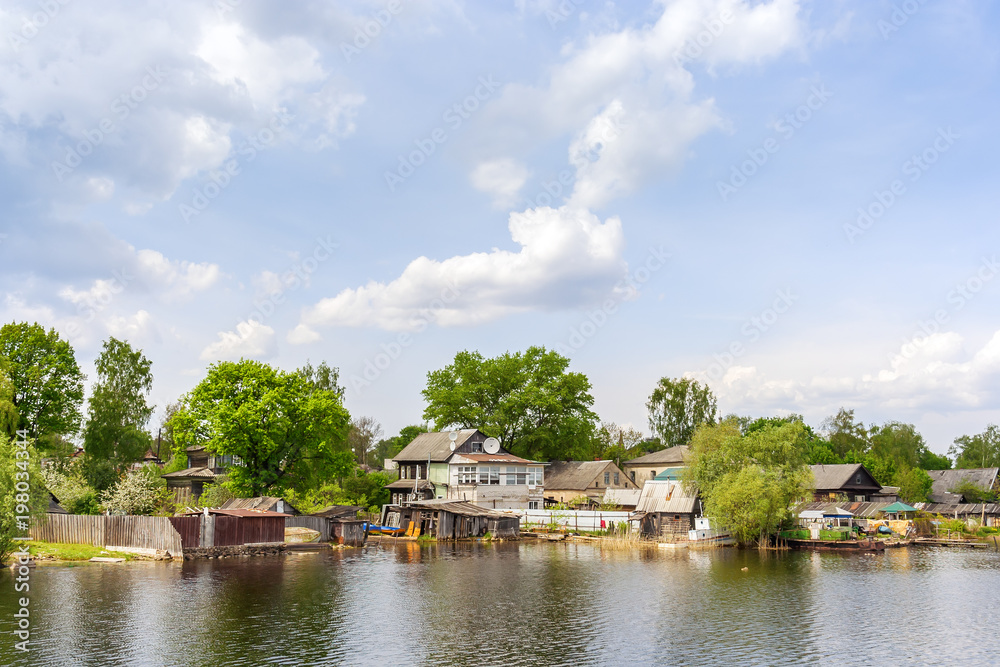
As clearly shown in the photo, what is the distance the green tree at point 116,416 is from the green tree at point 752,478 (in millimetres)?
53997

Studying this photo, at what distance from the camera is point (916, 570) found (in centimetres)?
5341

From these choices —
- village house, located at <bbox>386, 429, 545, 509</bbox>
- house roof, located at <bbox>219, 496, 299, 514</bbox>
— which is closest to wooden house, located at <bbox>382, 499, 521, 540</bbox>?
village house, located at <bbox>386, 429, 545, 509</bbox>

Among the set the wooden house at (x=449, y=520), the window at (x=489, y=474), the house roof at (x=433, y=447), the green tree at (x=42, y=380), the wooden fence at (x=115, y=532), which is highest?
the green tree at (x=42, y=380)

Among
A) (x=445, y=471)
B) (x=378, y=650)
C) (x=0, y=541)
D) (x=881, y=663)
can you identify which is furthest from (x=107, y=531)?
(x=881, y=663)

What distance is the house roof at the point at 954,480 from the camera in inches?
3762

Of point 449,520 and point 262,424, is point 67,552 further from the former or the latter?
point 449,520

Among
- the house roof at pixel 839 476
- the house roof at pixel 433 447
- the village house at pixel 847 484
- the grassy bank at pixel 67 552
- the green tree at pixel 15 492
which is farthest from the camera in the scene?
the house roof at pixel 433 447

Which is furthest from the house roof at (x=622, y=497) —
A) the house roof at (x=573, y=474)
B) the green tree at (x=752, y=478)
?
the green tree at (x=752, y=478)

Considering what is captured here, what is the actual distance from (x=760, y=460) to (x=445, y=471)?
38602 millimetres

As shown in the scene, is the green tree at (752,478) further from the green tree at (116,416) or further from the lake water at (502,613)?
the green tree at (116,416)

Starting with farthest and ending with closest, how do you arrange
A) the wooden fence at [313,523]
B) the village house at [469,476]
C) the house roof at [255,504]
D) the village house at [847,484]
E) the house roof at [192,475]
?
the house roof at [192,475], the village house at [847,484], the village house at [469,476], the wooden fence at [313,523], the house roof at [255,504]

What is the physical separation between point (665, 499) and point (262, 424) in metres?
39.8

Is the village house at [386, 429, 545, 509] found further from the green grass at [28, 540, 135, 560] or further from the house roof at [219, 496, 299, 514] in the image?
the green grass at [28, 540, 135, 560]

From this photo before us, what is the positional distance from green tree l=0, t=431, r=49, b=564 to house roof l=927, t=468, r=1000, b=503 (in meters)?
99.0
